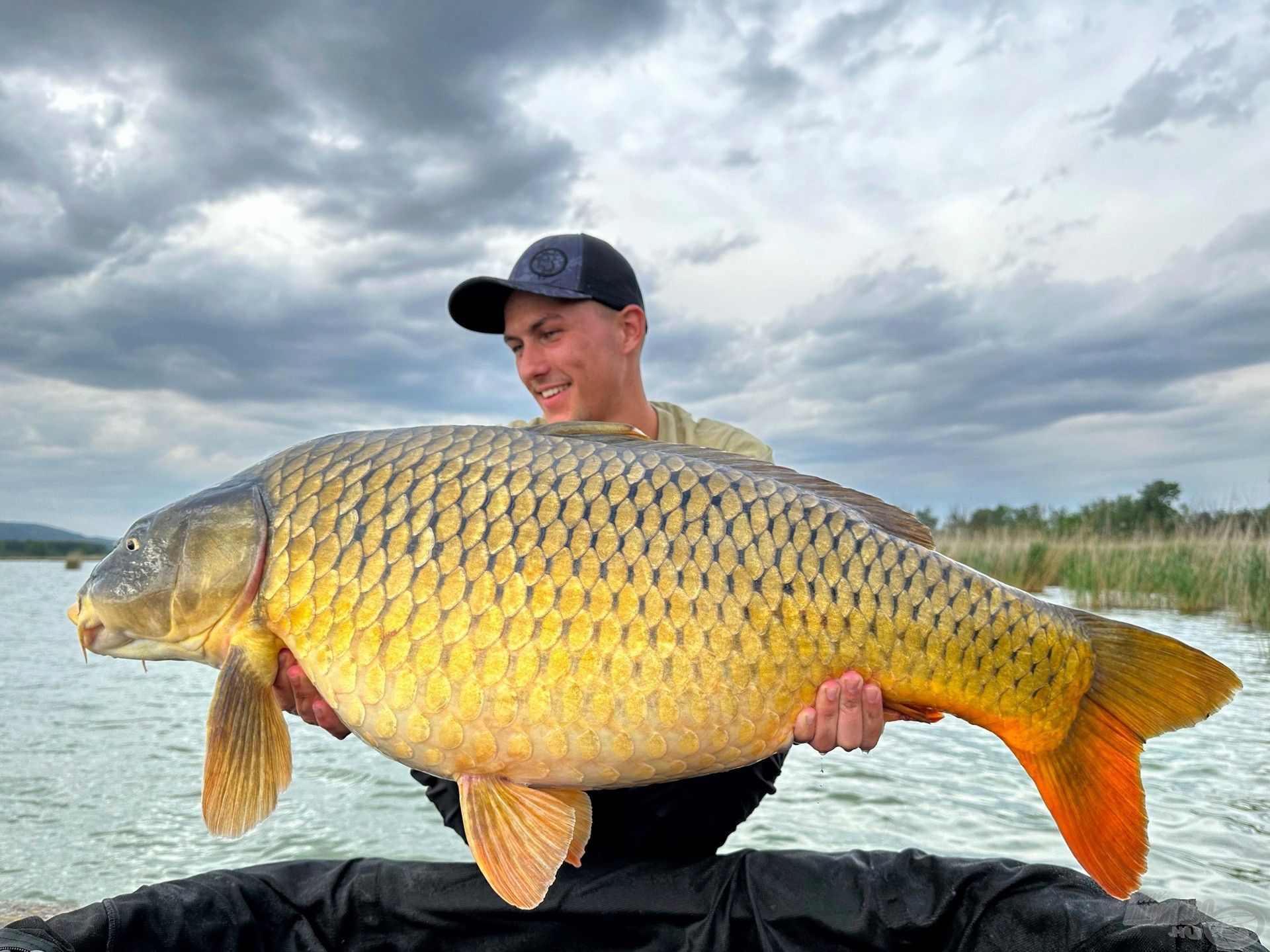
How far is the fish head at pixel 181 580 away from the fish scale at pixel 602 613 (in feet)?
0.17

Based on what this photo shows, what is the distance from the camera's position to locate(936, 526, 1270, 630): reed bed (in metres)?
7.84

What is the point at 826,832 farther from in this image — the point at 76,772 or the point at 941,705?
the point at 76,772

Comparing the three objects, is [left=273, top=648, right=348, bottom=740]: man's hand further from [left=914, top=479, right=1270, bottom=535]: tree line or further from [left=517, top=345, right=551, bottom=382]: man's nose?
[left=914, top=479, right=1270, bottom=535]: tree line

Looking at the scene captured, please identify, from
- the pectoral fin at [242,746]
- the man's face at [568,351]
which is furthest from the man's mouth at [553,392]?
the pectoral fin at [242,746]

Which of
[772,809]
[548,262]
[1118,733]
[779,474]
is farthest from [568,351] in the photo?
[772,809]

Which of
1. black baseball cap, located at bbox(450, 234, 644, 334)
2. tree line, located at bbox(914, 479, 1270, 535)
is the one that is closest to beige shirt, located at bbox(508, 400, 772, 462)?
black baseball cap, located at bbox(450, 234, 644, 334)

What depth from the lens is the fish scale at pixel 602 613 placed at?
4.61ft

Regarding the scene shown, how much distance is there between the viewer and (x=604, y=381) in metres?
2.70

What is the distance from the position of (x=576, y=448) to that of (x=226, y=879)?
117cm

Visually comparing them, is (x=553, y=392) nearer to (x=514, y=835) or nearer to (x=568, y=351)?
(x=568, y=351)

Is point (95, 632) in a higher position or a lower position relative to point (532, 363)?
lower

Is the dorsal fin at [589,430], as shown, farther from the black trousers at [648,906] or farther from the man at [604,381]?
the black trousers at [648,906]

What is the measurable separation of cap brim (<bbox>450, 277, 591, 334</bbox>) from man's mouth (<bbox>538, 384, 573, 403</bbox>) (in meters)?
0.24

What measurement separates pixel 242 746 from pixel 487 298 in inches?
Answer: 58.1
